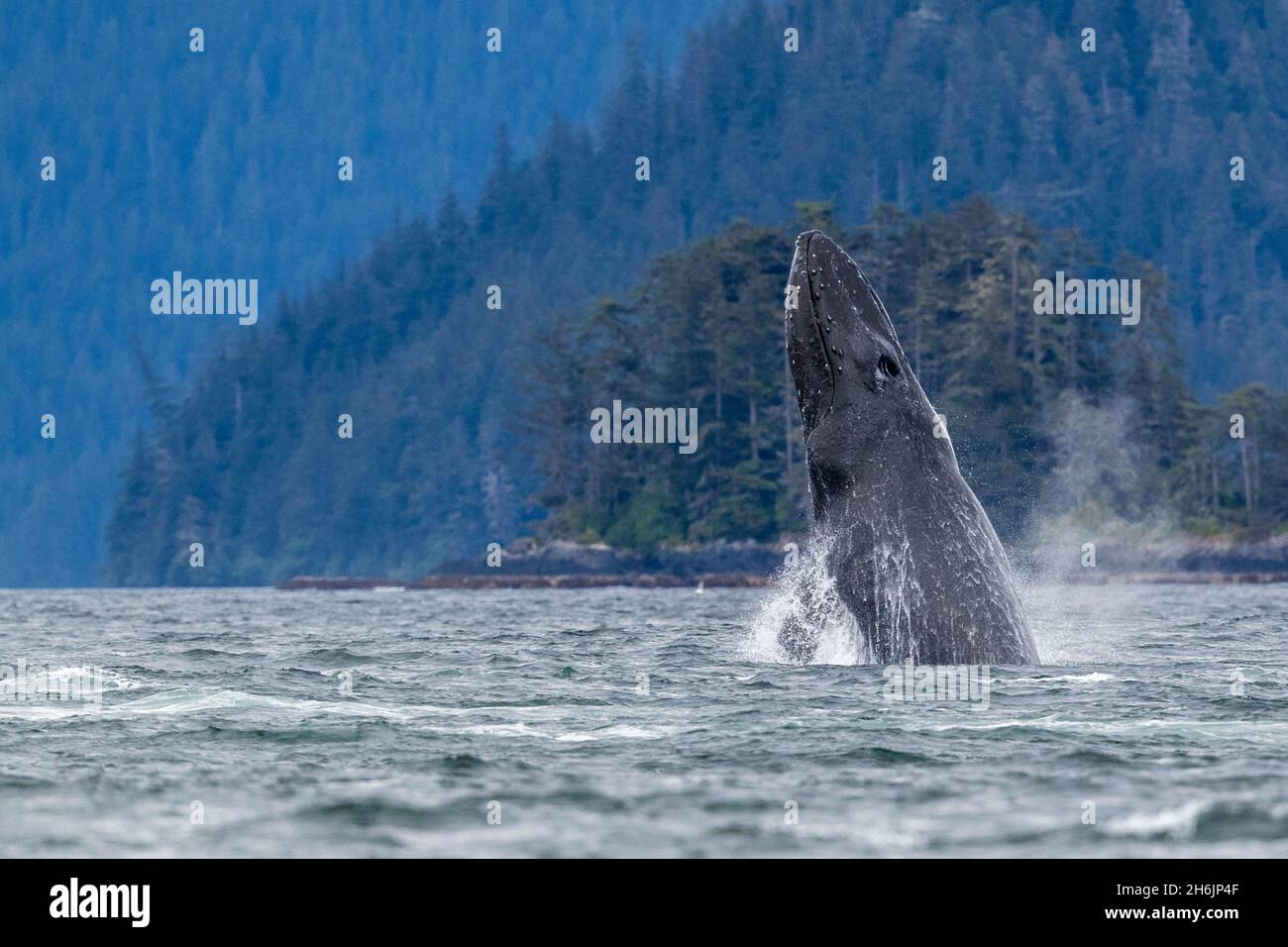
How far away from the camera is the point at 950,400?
11738 cm

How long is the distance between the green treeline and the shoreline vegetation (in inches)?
74.3

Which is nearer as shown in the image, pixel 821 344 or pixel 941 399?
pixel 821 344

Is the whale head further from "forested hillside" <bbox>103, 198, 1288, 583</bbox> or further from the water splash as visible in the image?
"forested hillside" <bbox>103, 198, 1288, 583</bbox>

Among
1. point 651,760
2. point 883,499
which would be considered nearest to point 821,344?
point 883,499

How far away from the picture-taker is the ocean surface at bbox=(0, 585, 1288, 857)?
40.2 feet

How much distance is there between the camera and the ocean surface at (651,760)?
12.3 m

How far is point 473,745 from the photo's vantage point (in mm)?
16594

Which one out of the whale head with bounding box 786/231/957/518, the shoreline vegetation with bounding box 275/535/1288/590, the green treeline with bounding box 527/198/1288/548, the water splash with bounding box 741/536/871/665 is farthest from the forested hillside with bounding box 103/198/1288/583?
the whale head with bounding box 786/231/957/518

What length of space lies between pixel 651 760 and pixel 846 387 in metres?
6.03

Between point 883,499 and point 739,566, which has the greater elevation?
point 883,499

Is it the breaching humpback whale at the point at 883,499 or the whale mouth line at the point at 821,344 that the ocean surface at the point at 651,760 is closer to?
the breaching humpback whale at the point at 883,499

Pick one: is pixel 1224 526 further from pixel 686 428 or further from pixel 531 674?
pixel 531 674

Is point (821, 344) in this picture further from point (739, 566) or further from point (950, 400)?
point (739, 566)
